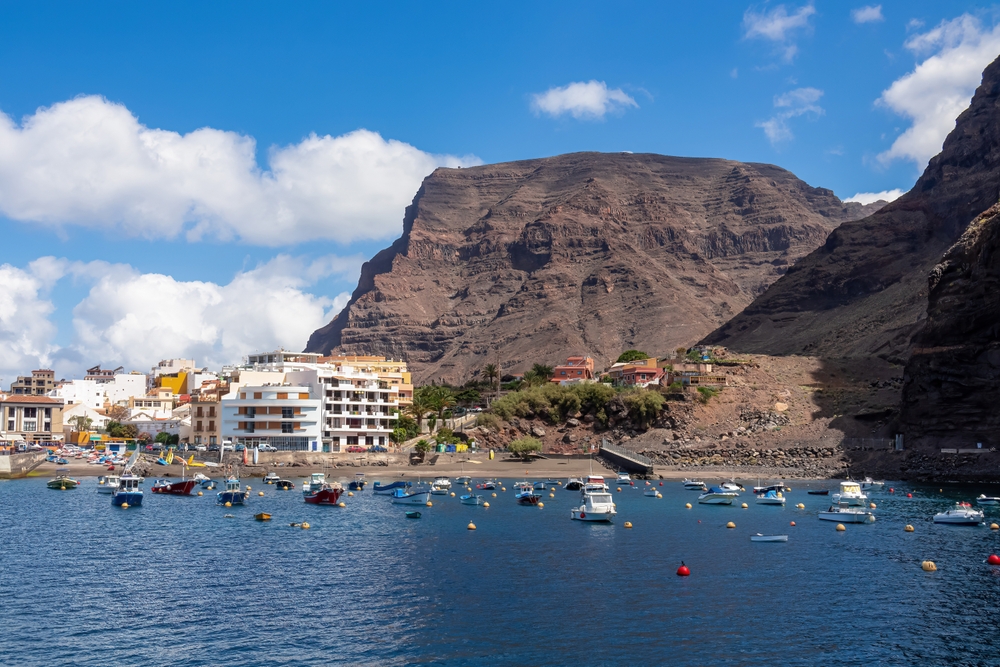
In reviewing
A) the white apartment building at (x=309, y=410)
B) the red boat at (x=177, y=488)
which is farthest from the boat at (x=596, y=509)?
the white apartment building at (x=309, y=410)

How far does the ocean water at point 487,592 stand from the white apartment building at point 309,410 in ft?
164

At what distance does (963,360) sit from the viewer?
383 ft

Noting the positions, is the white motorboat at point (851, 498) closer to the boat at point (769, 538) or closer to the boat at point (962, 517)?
the boat at point (962, 517)

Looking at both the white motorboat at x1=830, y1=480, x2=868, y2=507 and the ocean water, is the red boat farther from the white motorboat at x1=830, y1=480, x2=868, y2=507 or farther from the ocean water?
the white motorboat at x1=830, y1=480, x2=868, y2=507

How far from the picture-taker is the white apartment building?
12725cm

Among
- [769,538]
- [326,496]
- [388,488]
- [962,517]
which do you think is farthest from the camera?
[388,488]

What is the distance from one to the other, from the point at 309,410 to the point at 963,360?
8199cm

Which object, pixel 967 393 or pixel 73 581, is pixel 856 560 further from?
pixel 967 393

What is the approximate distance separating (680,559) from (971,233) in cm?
9218

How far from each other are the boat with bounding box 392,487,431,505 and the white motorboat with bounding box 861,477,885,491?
4756cm

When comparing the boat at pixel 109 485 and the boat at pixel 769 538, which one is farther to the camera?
the boat at pixel 109 485

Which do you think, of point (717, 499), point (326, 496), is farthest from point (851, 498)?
point (326, 496)

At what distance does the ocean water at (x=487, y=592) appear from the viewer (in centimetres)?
3566

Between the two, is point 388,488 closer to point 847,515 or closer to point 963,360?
point 847,515
